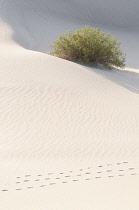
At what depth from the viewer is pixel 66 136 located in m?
8.16

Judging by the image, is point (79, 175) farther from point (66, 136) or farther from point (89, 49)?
point (89, 49)

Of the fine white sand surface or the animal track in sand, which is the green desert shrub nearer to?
the fine white sand surface

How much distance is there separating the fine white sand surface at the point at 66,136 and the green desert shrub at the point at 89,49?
31.7 inches

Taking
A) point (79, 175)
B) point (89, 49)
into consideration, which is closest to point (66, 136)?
point (79, 175)

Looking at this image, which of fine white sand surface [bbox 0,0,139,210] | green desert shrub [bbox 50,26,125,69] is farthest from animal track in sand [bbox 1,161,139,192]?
green desert shrub [bbox 50,26,125,69]

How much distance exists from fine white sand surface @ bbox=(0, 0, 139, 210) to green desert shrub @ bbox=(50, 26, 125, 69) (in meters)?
0.80

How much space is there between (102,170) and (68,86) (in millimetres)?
5373

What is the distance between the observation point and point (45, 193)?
5.16 m

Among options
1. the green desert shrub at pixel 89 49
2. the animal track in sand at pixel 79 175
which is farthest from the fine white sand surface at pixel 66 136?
the green desert shrub at pixel 89 49

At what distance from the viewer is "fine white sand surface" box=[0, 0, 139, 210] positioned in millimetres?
5140

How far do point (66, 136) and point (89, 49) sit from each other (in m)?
7.48

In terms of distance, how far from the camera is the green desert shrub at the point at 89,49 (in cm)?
1503

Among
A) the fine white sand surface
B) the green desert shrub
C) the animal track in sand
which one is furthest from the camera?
the green desert shrub

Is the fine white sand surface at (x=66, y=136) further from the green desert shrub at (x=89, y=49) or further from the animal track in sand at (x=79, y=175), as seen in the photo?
the green desert shrub at (x=89, y=49)
